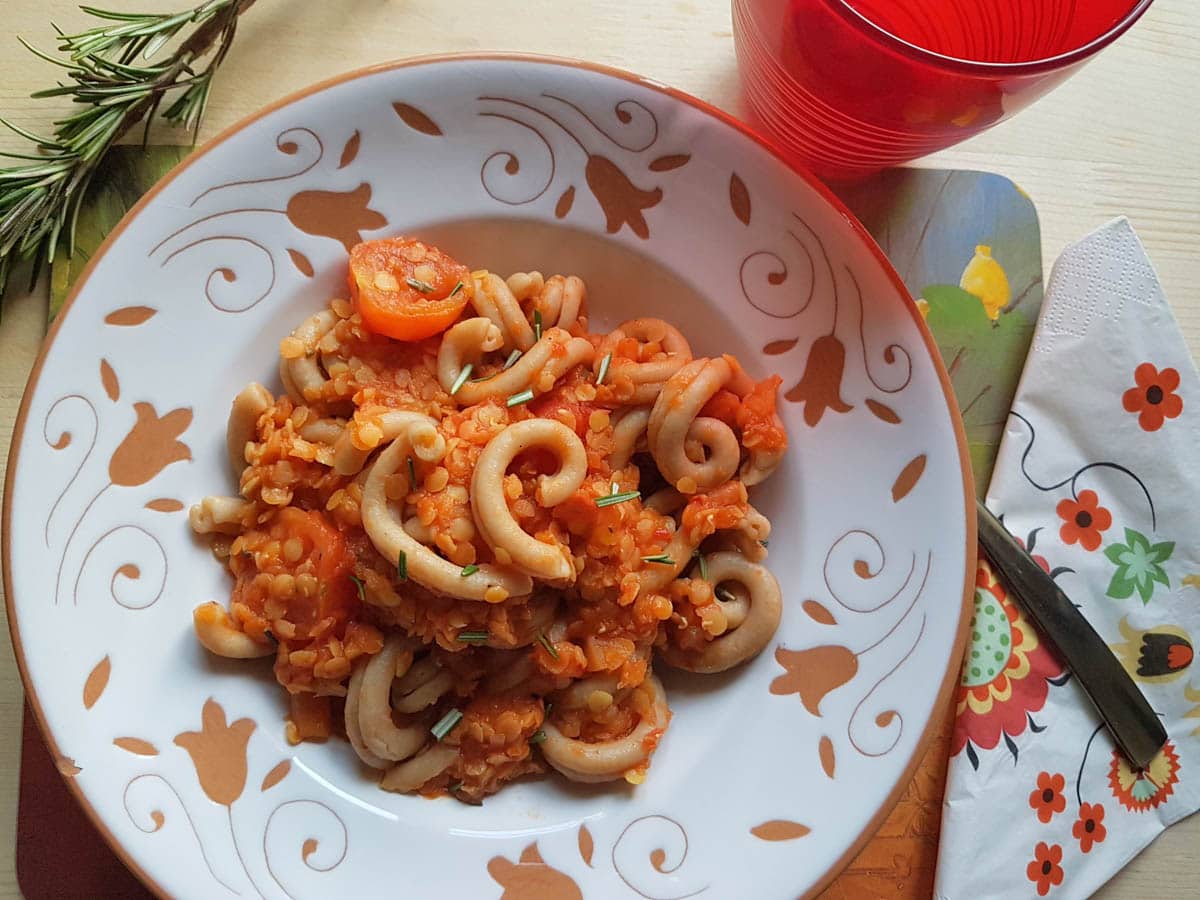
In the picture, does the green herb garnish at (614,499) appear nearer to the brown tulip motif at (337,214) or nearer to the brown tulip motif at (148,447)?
the brown tulip motif at (337,214)

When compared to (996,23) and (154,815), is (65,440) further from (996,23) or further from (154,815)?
(996,23)

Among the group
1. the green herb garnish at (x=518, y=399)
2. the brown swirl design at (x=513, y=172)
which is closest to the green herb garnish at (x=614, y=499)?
the green herb garnish at (x=518, y=399)

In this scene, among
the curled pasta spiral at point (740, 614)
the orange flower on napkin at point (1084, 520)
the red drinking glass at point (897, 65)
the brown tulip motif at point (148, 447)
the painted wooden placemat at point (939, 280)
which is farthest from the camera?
the orange flower on napkin at point (1084, 520)

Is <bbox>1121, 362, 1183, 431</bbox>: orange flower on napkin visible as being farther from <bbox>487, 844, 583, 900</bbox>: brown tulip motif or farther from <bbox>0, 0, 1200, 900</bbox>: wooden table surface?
<bbox>487, 844, 583, 900</bbox>: brown tulip motif

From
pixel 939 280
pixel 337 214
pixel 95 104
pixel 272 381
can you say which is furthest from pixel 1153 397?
pixel 95 104

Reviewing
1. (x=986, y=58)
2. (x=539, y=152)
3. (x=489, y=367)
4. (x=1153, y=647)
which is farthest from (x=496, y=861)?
(x=986, y=58)

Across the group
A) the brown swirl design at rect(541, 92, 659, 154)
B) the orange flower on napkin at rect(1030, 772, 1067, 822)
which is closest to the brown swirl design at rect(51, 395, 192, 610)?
the brown swirl design at rect(541, 92, 659, 154)
